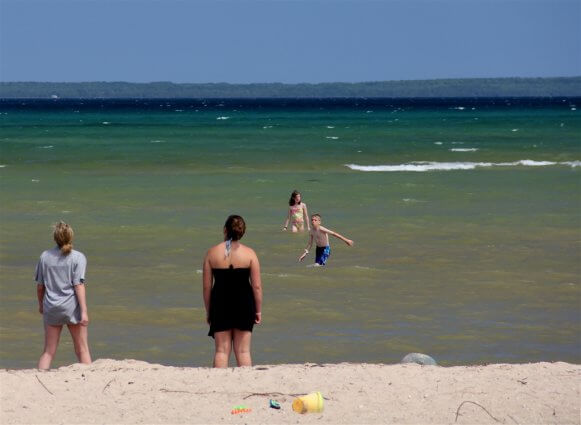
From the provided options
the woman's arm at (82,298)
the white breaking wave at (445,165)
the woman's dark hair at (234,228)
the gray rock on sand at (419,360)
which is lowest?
the white breaking wave at (445,165)

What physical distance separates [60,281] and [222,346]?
1370mm

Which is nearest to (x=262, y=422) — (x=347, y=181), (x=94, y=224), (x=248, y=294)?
(x=248, y=294)

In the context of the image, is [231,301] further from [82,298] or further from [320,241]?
[320,241]

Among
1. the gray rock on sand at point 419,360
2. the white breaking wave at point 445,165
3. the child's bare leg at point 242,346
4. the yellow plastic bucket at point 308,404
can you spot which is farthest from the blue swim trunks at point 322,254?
the white breaking wave at point 445,165

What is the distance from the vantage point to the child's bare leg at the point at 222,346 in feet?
26.3

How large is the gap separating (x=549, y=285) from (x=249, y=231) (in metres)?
6.79

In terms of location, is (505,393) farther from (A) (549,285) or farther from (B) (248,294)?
(A) (549,285)

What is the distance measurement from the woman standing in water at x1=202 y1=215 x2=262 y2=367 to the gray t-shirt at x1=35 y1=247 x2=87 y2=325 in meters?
1.06

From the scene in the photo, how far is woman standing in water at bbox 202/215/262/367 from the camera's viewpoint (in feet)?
25.5

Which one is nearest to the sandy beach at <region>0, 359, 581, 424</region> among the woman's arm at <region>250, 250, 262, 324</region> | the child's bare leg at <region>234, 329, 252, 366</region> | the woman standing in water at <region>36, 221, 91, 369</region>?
the child's bare leg at <region>234, 329, 252, 366</region>

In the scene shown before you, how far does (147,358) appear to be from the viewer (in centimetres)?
1016

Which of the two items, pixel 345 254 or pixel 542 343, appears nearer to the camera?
pixel 542 343

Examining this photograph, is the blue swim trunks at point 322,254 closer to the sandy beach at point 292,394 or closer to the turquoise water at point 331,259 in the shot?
the turquoise water at point 331,259

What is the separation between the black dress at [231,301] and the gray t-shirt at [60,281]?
1093mm
